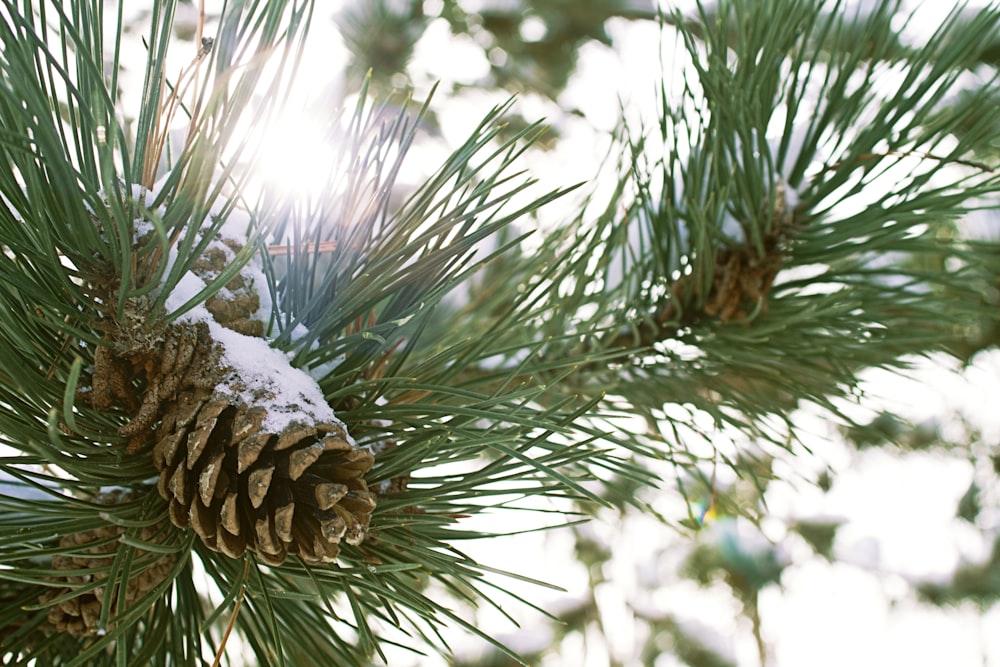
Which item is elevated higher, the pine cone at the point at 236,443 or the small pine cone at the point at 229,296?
the small pine cone at the point at 229,296

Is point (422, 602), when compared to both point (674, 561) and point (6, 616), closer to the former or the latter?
point (6, 616)

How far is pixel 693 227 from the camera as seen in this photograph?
77cm

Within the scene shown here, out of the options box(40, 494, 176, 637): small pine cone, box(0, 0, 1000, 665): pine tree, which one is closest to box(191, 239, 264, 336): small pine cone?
box(0, 0, 1000, 665): pine tree

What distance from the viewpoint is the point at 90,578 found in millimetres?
536

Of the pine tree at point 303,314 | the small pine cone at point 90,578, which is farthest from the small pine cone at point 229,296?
the small pine cone at point 90,578

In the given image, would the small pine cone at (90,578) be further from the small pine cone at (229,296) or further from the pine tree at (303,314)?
the small pine cone at (229,296)

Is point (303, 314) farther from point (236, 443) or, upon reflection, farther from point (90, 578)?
point (90, 578)

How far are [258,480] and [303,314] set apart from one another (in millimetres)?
110

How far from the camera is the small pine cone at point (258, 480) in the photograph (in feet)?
1.44

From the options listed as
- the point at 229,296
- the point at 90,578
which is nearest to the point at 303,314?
the point at 229,296

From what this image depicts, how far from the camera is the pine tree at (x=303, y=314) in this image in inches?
16.9

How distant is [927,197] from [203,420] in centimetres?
61

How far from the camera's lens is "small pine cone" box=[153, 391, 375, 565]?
440 millimetres

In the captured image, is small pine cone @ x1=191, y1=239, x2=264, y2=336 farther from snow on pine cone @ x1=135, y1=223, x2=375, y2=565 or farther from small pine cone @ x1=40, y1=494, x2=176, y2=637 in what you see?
small pine cone @ x1=40, y1=494, x2=176, y2=637
